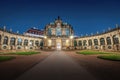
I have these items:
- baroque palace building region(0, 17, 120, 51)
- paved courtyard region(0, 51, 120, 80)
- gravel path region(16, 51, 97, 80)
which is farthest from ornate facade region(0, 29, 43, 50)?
gravel path region(16, 51, 97, 80)

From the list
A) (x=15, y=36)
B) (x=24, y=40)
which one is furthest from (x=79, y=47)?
(x=15, y=36)

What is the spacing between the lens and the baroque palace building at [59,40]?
4012 cm

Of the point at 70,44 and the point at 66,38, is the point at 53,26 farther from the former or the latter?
the point at 70,44

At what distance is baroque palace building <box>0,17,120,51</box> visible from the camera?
132 ft

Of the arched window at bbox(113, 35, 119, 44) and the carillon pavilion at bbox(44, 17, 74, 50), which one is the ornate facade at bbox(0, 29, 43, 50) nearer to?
the carillon pavilion at bbox(44, 17, 74, 50)

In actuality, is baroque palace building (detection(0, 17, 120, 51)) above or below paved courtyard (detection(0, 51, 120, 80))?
above

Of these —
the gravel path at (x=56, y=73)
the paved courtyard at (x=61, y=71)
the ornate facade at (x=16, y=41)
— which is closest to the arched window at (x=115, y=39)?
the paved courtyard at (x=61, y=71)

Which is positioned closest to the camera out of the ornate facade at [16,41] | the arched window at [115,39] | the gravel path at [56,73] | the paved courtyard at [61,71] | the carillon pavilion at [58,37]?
the gravel path at [56,73]

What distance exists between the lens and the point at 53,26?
6041 centimetres

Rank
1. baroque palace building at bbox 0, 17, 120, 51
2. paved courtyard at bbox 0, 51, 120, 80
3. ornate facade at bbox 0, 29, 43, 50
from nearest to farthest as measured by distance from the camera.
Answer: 1. paved courtyard at bbox 0, 51, 120, 80
2. baroque palace building at bbox 0, 17, 120, 51
3. ornate facade at bbox 0, 29, 43, 50

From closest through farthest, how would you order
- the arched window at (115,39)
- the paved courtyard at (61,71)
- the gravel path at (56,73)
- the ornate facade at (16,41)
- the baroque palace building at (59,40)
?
the gravel path at (56,73) → the paved courtyard at (61,71) → the arched window at (115,39) → the baroque palace building at (59,40) → the ornate facade at (16,41)

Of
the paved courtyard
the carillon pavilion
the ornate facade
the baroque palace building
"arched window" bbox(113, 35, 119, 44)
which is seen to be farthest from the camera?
the carillon pavilion

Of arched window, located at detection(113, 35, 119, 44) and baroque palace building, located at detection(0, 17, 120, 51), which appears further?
baroque palace building, located at detection(0, 17, 120, 51)

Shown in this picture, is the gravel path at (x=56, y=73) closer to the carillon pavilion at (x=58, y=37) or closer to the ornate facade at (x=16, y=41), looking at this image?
the ornate facade at (x=16, y=41)
